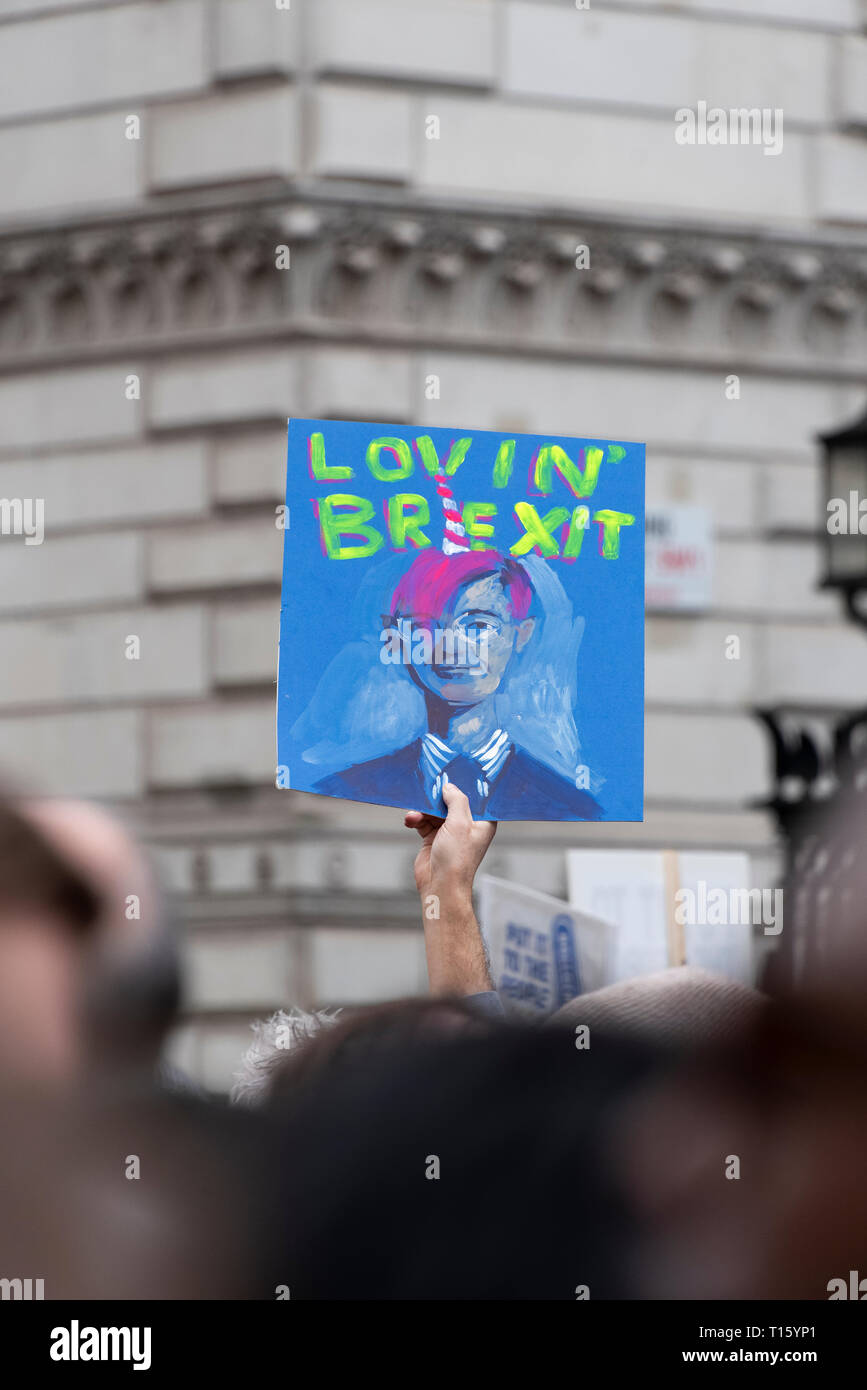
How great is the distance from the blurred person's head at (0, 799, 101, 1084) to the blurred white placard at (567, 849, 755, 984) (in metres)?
2.51

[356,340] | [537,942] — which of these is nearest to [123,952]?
[537,942]

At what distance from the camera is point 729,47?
830 centimetres

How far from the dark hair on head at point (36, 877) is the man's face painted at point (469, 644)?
1.31 metres

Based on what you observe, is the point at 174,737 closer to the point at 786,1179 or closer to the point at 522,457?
the point at 522,457

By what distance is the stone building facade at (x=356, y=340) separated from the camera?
770 centimetres

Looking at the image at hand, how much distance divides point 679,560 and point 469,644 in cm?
595

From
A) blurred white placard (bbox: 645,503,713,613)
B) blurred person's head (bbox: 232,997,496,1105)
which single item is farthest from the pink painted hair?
blurred white placard (bbox: 645,503,713,613)

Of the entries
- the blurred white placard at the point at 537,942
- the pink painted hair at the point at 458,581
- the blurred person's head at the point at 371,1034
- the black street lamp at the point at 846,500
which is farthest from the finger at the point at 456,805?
the black street lamp at the point at 846,500

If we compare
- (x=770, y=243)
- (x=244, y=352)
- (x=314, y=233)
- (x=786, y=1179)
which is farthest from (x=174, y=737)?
(x=786, y=1179)

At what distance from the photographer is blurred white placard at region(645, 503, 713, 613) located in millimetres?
8055

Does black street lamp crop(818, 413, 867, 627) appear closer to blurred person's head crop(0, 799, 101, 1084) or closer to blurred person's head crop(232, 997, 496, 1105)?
blurred person's head crop(232, 997, 496, 1105)

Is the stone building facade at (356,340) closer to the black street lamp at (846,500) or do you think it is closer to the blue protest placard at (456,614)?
the black street lamp at (846,500)

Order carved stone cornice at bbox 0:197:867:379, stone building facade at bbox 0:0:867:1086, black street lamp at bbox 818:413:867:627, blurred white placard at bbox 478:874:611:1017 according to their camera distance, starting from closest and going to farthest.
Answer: blurred white placard at bbox 478:874:611:1017, black street lamp at bbox 818:413:867:627, stone building facade at bbox 0:0:867:1086, carved stone cornice at bbox 0:197:867:379

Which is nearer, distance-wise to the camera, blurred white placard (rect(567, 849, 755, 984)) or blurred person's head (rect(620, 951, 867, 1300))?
blurred person's head (rect(620, 951, 867, 1300))
